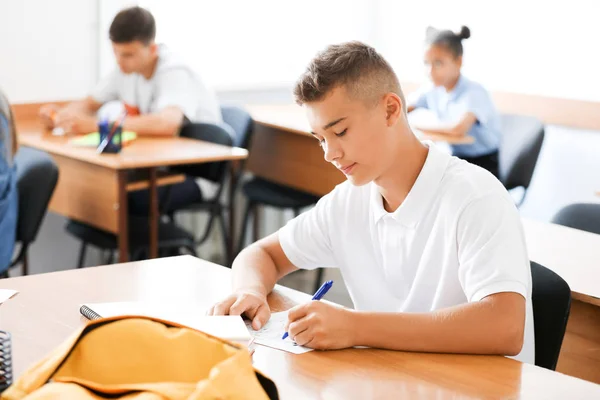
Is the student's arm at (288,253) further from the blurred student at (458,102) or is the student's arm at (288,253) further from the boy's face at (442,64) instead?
the boy's face at (442,64)

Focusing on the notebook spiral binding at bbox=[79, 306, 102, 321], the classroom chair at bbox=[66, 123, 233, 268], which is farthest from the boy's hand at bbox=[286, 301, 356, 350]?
the classroom chair at bbox=[66, 123, 233, 268]

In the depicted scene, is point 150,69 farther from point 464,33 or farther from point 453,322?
point 453,322

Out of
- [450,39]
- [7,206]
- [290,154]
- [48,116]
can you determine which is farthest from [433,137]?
[7,206]

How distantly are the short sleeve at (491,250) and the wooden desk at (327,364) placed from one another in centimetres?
12

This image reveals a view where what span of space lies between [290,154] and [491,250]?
2.90 metres

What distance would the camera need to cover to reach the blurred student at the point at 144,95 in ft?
12.2

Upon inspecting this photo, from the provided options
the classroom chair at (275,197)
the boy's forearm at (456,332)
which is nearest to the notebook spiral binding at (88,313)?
the boy's forearm at (456,332)

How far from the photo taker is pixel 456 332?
1430 millimetres

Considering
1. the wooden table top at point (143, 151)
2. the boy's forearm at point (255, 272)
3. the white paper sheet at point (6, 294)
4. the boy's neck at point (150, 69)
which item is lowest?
the wooden table top at point (143, 151)

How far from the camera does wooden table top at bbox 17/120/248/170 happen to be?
3.25 meters

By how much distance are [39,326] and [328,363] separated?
0.51 meters

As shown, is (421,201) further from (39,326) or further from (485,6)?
(485,6)

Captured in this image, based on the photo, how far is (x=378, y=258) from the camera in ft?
5.65

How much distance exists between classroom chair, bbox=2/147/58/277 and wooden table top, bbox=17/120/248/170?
0.73ft
